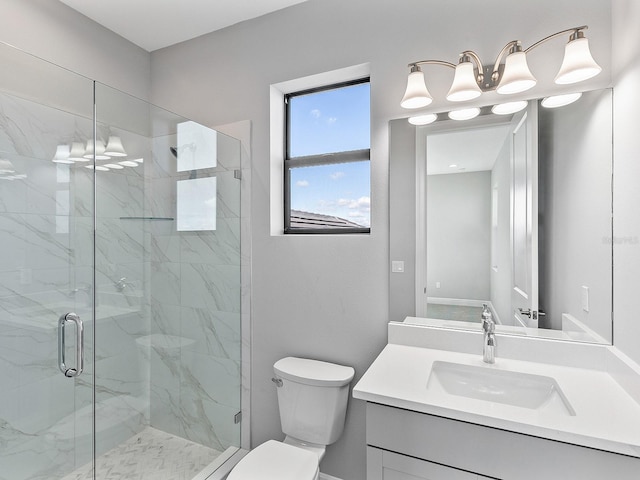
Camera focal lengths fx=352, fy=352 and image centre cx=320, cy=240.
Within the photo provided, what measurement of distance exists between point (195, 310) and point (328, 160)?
120cm

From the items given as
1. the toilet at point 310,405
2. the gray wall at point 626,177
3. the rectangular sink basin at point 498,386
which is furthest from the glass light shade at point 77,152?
the gray wall at point 626,177

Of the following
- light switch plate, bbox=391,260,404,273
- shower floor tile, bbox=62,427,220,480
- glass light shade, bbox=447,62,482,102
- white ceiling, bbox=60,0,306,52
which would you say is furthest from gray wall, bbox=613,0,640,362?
shower floor tile, bbox=62,427,220,480

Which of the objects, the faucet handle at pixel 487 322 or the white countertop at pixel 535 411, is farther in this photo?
the faucet handle at pixel 487 322

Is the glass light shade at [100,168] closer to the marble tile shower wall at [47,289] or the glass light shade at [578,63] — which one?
the marble tile shower wall at [47,289]

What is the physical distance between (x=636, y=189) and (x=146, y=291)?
220cm

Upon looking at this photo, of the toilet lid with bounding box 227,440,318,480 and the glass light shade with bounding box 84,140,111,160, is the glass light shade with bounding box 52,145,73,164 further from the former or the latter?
the toilet lid with bounding box 227,440,318,480

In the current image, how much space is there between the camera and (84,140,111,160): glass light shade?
64.7 inches

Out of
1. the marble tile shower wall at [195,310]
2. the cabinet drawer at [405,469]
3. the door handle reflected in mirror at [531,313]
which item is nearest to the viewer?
the cabinet drawer at [405,469]

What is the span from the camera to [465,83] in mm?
1497

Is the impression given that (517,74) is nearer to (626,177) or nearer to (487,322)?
(626,177)

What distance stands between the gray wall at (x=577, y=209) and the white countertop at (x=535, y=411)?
0.23 m

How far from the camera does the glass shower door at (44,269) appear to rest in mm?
1430

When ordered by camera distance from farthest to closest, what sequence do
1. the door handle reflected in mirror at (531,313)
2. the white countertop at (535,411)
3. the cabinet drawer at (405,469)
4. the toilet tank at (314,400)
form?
the toilet tank at (314,400) < the door handle reflected in mirror at (531,313) < the cabinet drawer at (405,469) < the white countertop at (535,411)

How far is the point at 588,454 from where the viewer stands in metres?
0.96
